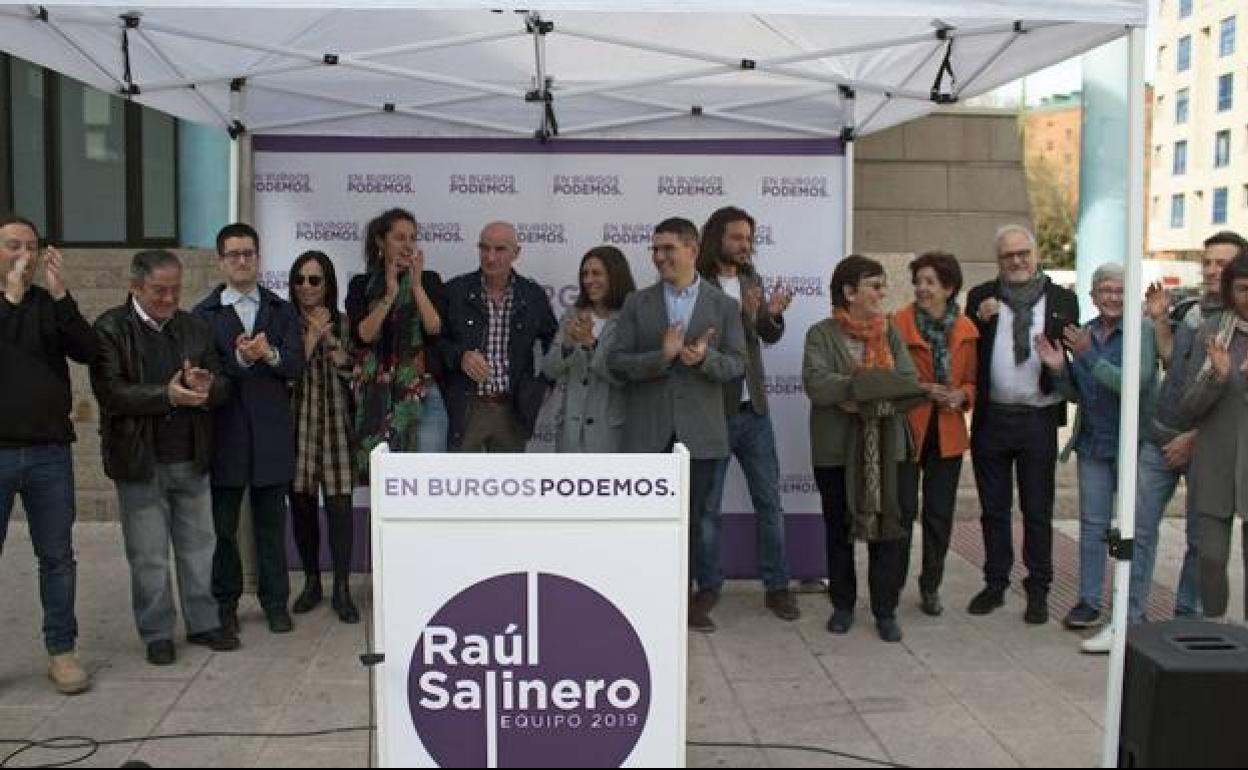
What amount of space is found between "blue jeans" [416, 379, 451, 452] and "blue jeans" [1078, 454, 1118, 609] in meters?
3.22

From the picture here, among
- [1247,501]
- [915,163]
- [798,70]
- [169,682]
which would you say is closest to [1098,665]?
[1247,501]

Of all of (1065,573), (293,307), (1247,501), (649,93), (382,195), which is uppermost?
(649,93)

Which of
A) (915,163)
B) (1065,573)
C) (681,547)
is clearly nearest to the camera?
(681,547)

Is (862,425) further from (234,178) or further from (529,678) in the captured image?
(234,178)

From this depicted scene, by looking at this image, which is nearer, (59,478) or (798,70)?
(59,478)

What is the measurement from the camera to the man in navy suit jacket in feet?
18.2

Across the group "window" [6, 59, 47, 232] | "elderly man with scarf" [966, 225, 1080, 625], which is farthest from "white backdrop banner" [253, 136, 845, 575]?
"window" [6, 59, 47, 232]

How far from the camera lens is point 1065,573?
7328mm

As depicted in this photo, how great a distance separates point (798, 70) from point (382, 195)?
2.40 m

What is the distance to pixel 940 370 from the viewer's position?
5945 mm

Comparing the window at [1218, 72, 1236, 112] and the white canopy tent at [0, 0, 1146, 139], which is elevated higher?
the window at [1218, 72, 1236, 112]

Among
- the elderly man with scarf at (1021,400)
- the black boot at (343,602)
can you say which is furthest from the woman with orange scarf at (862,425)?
the black boot at (343,602)

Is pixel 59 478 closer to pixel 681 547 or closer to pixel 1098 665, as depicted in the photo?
pixel 681 547

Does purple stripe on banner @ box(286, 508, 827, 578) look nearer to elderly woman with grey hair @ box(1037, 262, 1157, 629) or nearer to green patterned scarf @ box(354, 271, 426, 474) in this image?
green patterned scarf @ box(354, 271, 426, 474)
